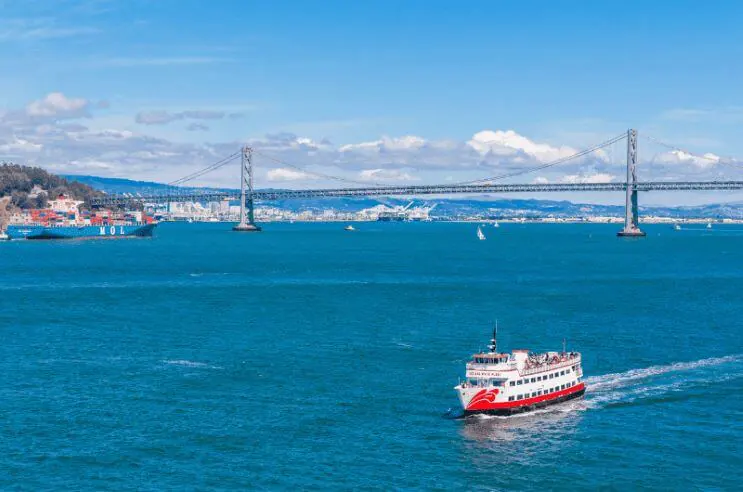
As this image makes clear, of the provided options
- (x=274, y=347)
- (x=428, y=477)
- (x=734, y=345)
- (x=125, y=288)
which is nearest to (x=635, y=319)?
(x=734, y=345)

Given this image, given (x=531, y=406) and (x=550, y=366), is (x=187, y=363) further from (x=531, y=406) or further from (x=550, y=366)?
(x=550, y=366)

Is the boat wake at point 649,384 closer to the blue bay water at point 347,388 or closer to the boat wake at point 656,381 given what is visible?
the boat wake at point 656,381

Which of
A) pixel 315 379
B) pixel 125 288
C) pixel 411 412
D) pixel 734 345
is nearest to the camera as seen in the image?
pixel 411 412

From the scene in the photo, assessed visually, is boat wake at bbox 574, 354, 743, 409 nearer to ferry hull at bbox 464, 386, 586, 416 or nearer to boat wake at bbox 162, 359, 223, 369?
ferry hull at bbox 464, 386, 586, 416

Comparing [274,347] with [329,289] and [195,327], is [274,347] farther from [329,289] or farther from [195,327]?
[329,289]

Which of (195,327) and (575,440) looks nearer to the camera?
(575,440)

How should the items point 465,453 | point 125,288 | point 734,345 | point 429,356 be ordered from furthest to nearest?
point 125,288, point 734,345, point 429,356, point 465,453
